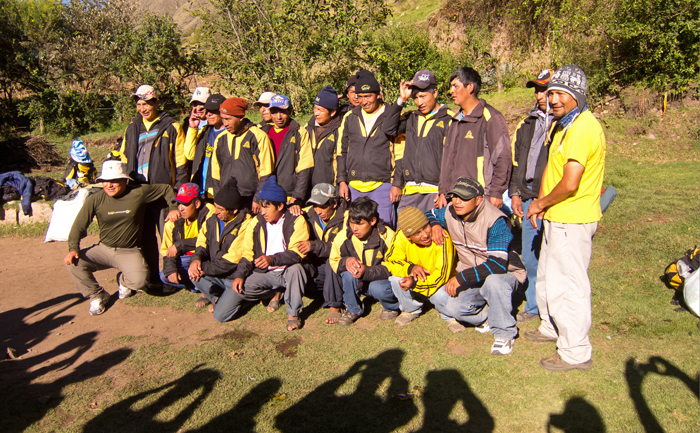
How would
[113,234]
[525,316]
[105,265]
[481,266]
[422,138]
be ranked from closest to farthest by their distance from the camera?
[481,266], [525,316], [422,138], [113,234], [105,265]

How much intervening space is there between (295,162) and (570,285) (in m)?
3.57

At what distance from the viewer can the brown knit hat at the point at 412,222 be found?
437 centimetres

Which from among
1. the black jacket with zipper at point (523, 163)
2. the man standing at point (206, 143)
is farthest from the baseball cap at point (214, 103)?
the black jacket with zipper at point (523, 163)

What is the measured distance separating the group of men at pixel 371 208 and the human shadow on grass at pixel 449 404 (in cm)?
60

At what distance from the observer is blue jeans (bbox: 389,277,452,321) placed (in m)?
4.66

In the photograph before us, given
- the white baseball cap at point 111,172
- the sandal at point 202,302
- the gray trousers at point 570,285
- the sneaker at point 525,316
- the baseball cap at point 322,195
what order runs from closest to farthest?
1. the gray trousers at point 570,285
2. the sneaker at point 525,316
3. the baseball cap at point 322,195
4. the white baseball cap at point 111,172
5. the sandal at point 202,302

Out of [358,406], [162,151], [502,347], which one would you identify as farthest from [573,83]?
[162,151]

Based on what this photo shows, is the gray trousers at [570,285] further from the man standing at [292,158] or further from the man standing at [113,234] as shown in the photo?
the man standing at [113,234]

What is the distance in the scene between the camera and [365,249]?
16.3 ft

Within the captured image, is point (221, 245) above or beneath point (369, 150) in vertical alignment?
beneath

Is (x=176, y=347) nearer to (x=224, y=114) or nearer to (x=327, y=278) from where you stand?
(x=327, y=278)

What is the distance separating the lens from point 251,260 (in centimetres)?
534

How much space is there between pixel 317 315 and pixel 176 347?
150 cm

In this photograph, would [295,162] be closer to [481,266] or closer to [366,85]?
[366,85]
